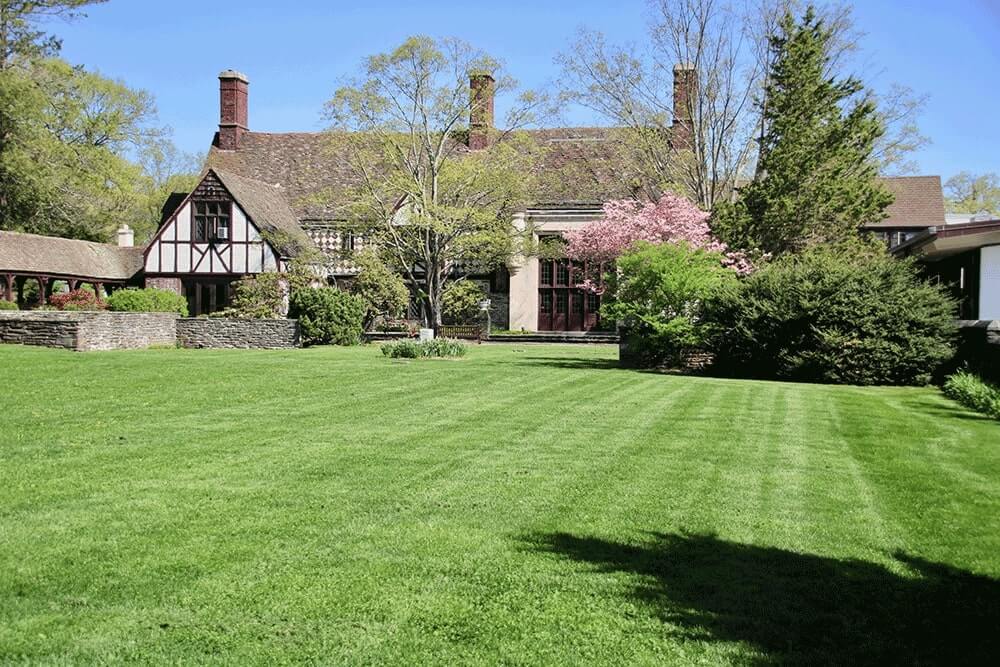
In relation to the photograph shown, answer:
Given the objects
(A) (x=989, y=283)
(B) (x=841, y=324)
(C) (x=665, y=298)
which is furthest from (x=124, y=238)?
(A) (x=989, y=283)

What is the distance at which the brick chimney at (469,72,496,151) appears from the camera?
3544 cm

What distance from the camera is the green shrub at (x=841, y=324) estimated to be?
1888cm

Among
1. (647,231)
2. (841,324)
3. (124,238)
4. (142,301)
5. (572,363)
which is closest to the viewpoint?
(841,324)

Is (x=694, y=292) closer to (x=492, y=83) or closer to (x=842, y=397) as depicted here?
(x=842, y=397)

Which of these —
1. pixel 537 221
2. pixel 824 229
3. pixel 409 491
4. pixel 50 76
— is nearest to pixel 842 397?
pixel 409 491

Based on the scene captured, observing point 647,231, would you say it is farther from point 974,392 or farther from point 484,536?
point 484,536

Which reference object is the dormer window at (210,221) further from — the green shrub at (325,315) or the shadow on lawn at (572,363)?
the shadow on lawn at (572,363)

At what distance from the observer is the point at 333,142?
118ft

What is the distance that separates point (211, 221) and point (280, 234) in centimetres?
360

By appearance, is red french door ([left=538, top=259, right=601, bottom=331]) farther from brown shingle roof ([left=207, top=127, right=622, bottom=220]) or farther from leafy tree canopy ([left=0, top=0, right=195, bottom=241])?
leafy tree canopy ([left=0, top=0, right=195, bottom=241])

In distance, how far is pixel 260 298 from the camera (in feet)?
109

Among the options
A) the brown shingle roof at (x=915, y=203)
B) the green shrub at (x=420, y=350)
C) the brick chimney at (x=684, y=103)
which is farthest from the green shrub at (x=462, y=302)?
the brown shingle roof at (x=915, y=203)

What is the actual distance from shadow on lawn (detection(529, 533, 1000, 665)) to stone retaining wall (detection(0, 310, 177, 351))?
20.7m

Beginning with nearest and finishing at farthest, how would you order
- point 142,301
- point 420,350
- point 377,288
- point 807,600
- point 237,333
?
point 807,600 → point 420,350 → point 237,333 → point 142,301 → point 377,288
